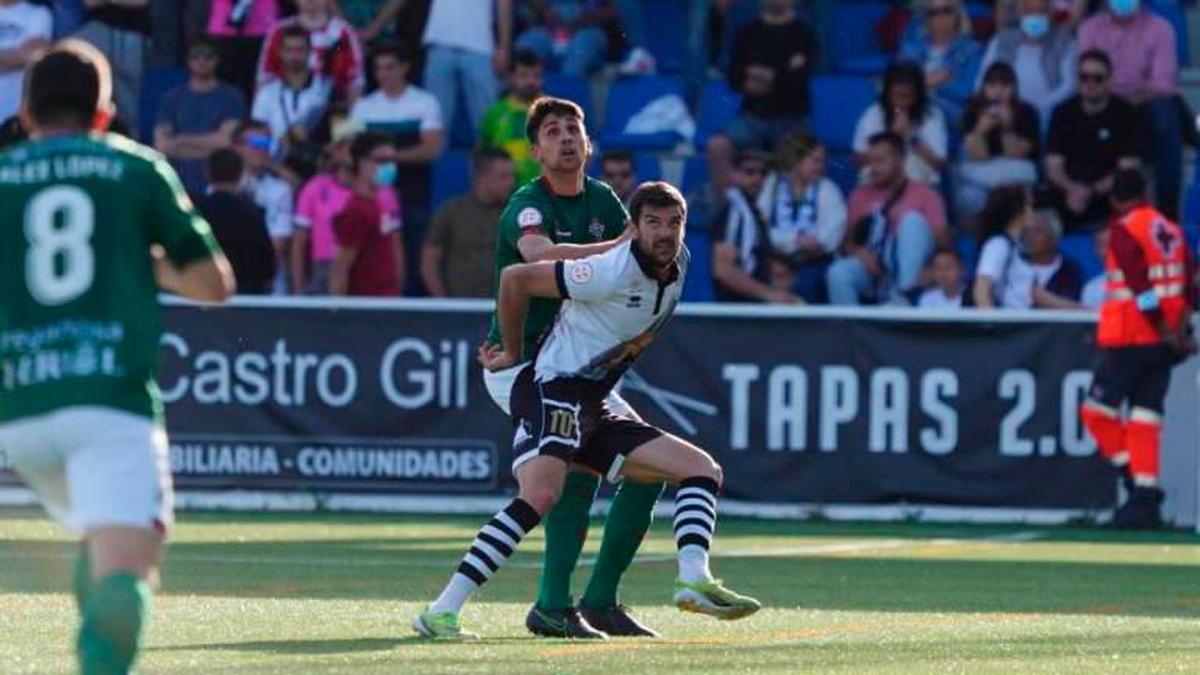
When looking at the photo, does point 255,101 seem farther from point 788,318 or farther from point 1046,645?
point 1046,645

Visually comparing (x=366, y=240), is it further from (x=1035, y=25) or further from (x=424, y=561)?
(x=424, y=561)

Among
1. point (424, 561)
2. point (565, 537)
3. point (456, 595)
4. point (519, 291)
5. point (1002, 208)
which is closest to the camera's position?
point (456, 595)

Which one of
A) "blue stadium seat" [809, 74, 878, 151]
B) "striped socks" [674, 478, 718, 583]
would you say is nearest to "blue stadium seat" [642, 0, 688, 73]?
"blue stadium seat" [809, 74, 878, 151]

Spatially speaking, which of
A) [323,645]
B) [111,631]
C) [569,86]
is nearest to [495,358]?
[323,645]

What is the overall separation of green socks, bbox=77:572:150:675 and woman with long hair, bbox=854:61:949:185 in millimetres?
14399

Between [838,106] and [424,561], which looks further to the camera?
[838,106]

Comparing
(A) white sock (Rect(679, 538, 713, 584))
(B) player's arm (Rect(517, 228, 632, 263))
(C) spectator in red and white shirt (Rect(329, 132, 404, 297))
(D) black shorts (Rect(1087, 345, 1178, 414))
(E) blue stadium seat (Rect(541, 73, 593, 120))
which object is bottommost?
(D) black shorts (Rect(1087, 345, 1178, 414))

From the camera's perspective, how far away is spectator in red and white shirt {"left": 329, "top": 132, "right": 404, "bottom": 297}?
19.7 metres

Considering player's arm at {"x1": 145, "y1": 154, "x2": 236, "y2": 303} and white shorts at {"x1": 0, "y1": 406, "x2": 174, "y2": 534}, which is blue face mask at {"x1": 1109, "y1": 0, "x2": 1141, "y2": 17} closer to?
player's arm at {"x1": 145, "y1": 154, "x2": 236, "y2": 303}

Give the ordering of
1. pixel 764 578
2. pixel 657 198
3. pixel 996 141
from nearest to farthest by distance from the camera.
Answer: pixel 657 198, pixel 764 578, pixel 996 141

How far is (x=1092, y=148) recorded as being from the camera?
65.6ft

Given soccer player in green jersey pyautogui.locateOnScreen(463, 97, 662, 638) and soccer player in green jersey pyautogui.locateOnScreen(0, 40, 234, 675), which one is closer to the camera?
soccer player in green jersey pyautogui.locateOnScreen(0, 40, 234, 675)

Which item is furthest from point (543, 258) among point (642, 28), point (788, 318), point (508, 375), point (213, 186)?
point (642, 28)

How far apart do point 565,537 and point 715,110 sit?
1162 cm
